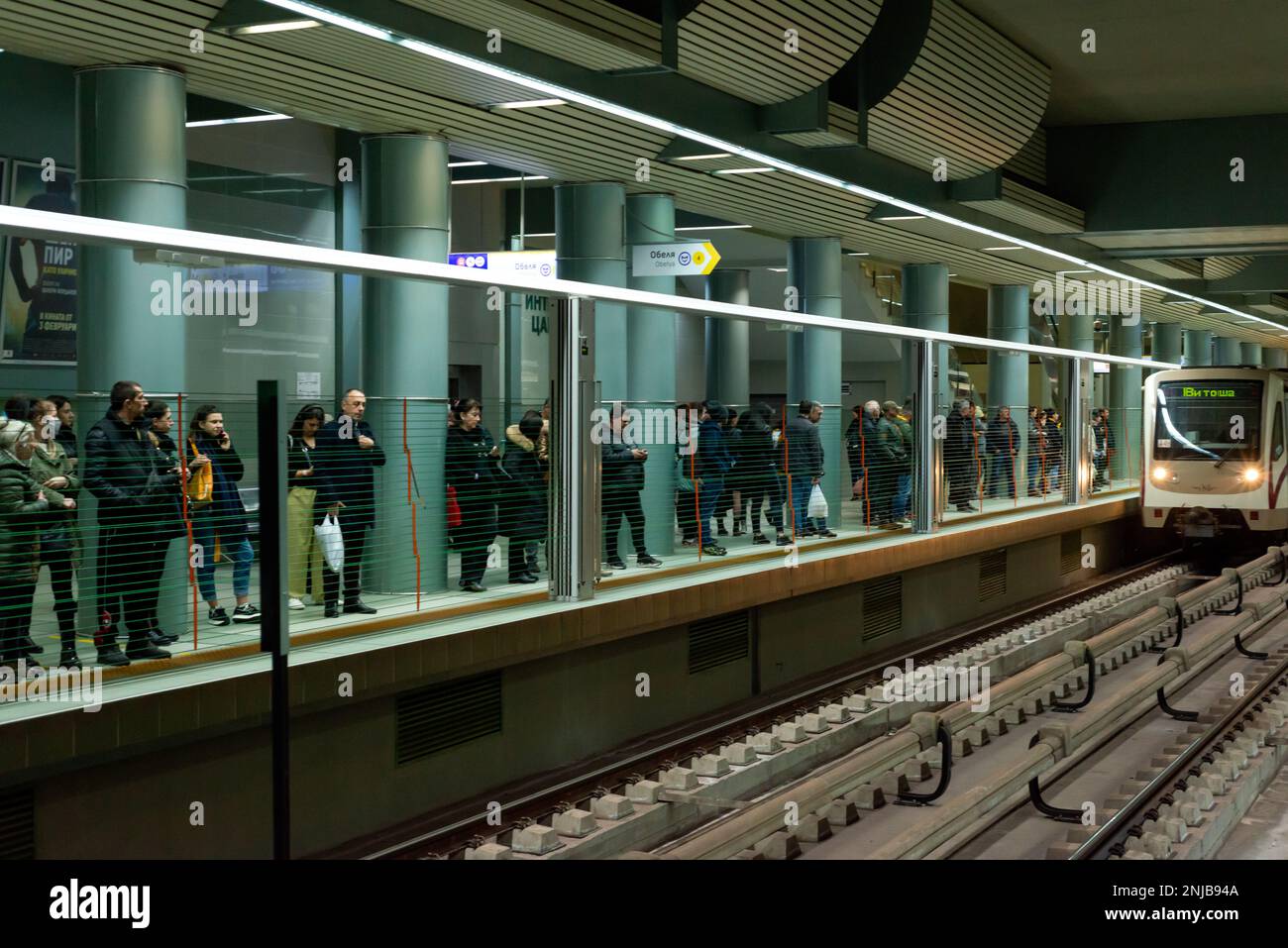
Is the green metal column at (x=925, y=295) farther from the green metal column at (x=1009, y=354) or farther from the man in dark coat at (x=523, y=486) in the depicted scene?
the man in dark coat at (x=523, y=486)

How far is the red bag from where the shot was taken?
8.30 metres

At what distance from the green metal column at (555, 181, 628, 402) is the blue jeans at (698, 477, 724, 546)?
3.29 m

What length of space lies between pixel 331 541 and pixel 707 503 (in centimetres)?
384

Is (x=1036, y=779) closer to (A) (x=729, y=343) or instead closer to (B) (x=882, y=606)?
(B) (x=882, y=606)

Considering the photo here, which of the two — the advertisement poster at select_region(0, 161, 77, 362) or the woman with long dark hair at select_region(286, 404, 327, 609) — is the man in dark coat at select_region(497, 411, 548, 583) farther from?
the advertisement poster at select_region(0, 161, 77, 362)

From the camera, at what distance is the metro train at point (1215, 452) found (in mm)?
20141

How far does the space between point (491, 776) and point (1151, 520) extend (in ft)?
49.4

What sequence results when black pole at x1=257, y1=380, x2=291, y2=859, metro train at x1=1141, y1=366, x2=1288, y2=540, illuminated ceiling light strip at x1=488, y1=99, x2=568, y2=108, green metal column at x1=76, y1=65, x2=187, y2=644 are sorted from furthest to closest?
1. metro train at x1=1141, y1=366, x2=1288, y2=540
2. illuminated ceiling light strip at x1=488, y1=99, x2=568, y2=108
3. green metal column at x1=76, y1=65, x2=187, y2=644
4. black pole at x1=257, y1=380, x2=291, y2=859

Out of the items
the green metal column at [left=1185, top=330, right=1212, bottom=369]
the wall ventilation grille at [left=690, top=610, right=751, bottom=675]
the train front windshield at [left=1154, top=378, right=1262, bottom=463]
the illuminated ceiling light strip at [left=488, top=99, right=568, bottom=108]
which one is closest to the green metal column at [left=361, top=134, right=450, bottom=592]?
the illuminated ceiling light strip at [left=488, top=99, right=568, bottom=108]

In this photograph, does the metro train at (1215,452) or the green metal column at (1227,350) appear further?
the green metal column at (1227,350)

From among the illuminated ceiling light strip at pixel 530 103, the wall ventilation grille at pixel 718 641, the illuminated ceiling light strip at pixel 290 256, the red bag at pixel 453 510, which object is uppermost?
the illuminated ceiling light strip at pixel 530 103

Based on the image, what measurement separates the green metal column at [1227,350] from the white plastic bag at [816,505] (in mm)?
37075

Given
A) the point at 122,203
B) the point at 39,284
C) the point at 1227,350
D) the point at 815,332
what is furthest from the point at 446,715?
the point at 1227,350

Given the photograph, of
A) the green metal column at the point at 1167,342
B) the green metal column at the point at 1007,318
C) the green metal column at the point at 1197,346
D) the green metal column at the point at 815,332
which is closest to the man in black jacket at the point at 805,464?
the green metal column at the point at 815,332
